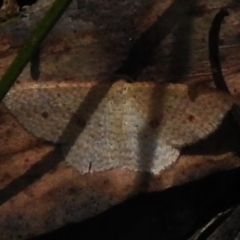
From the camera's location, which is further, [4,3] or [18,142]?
[4,3]

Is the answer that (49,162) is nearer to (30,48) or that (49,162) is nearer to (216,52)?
(30,48)

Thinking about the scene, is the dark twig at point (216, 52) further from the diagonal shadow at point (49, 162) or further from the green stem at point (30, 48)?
the green stem at point (30, 48)

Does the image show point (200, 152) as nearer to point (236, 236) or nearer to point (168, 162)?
point (168, 162)

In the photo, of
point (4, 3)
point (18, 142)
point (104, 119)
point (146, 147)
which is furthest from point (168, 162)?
point (4, 3)

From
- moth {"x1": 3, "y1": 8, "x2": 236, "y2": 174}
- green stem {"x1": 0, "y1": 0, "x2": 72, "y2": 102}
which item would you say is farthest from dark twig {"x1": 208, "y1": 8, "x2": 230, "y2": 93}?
green stem {"x1": 0, "y1": 0, "x2": 72, "y2": 102}

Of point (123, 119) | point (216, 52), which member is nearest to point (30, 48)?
point (123, 119)

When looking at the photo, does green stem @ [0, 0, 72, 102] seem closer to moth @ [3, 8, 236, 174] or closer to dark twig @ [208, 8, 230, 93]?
moth @ [3, 8, 236, 174]
